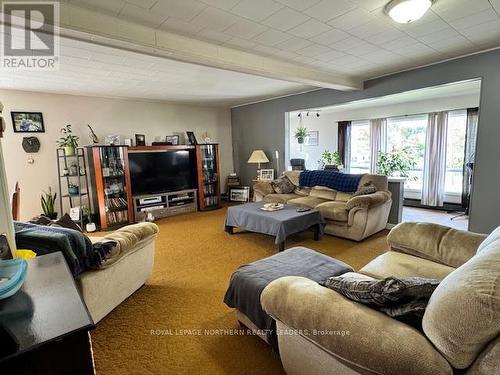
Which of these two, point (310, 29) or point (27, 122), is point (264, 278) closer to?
point (310, 29)

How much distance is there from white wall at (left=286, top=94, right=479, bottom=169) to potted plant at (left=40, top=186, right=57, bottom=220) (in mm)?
4422

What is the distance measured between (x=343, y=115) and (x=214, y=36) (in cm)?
554

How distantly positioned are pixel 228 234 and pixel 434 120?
5.04 metres

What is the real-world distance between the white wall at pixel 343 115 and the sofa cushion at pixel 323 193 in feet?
3.99

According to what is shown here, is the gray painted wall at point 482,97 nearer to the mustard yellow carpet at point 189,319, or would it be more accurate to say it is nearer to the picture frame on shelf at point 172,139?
the mustard yellow carpet at point 189,319

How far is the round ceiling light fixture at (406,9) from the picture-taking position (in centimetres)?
188

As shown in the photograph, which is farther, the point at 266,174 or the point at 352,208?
the point at 266,174

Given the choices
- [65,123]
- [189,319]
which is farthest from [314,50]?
[65,123]

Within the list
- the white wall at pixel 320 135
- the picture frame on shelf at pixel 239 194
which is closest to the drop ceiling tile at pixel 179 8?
the picture frame on shelf at pixel 239 194

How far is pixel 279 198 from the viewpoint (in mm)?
4625

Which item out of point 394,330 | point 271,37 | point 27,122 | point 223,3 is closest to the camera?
point 394,330

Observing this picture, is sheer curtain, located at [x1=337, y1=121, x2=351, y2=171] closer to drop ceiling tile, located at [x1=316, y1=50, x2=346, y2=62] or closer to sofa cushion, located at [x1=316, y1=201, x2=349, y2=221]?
sofa cushion, located at [x1=316, y1=201, x2=349, y2=221]

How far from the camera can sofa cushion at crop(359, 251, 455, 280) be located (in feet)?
5.67

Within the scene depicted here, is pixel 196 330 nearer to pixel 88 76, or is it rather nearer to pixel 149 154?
pixel 88 76
